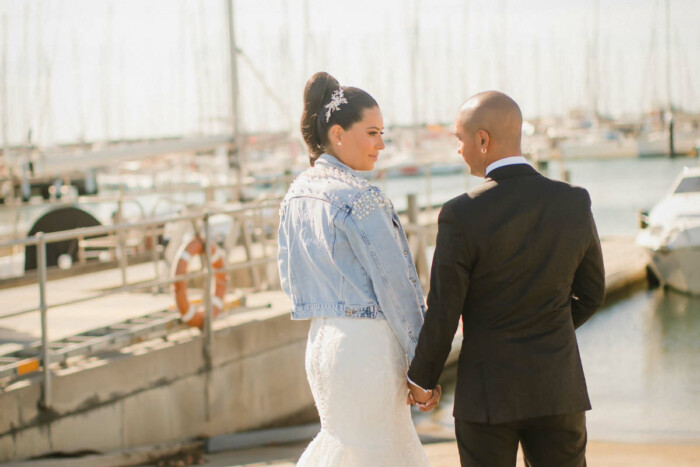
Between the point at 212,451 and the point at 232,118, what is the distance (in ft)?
27.7

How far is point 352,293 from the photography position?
9.35ft

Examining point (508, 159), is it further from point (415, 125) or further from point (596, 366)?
point (415, 125)

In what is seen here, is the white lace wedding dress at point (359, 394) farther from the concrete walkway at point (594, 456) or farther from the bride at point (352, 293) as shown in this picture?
the concrete walkway at point (594, 456)

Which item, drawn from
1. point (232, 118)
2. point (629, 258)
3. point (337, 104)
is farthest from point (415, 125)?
point (337, 104)

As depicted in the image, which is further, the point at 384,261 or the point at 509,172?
the point at 384,261

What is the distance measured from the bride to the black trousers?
222mm

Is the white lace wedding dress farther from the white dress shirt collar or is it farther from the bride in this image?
the white dress shirt collar

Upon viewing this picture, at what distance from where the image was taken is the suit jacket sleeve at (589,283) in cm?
→ 276

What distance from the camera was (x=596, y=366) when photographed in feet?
37.6

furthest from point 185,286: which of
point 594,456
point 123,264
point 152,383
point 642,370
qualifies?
point 642,370

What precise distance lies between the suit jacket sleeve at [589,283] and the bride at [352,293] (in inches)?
21.4

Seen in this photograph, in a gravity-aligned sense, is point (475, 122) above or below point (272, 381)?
above

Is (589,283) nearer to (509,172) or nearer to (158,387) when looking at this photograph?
(509,172)

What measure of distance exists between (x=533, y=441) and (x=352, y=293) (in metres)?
0.78
